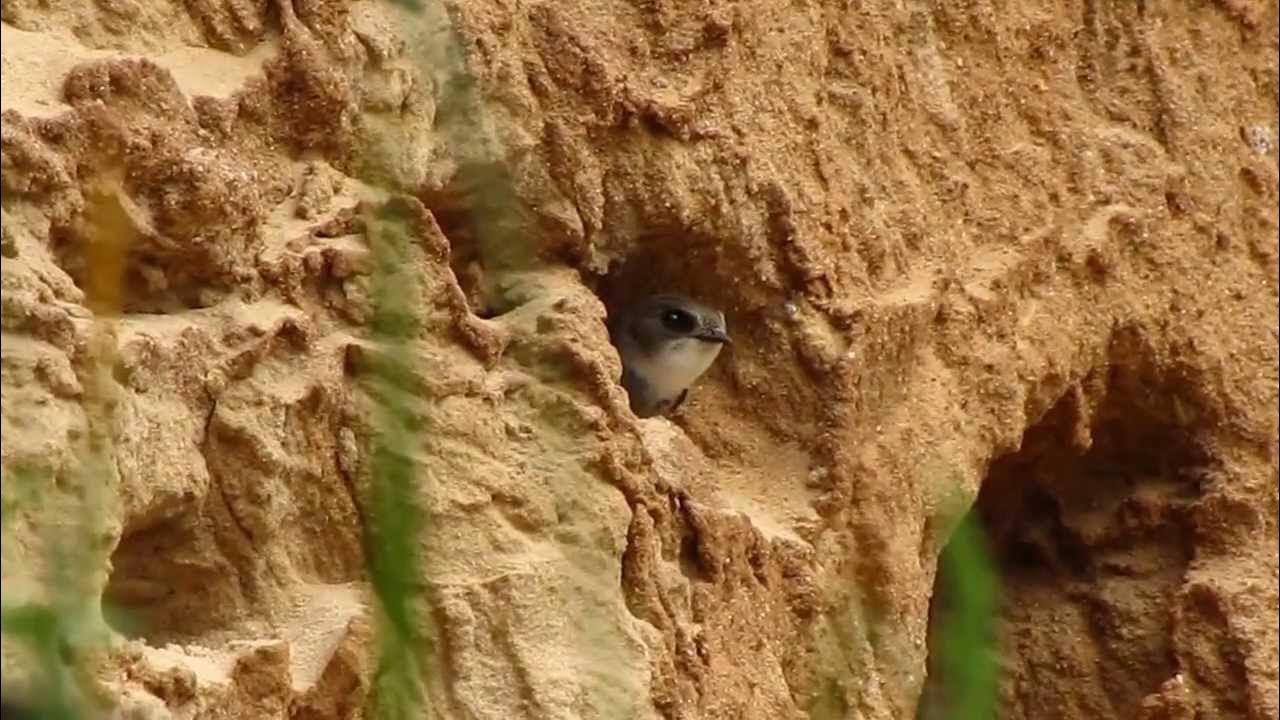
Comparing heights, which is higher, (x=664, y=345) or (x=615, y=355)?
(x=664, y=345)

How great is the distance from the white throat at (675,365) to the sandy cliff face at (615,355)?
0.12 ft

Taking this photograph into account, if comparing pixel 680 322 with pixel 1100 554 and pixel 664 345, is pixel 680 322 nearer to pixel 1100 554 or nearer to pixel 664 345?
pixel 664 345

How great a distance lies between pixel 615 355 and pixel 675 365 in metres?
0.36

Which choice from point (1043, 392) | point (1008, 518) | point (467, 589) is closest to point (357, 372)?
point (467, 589)

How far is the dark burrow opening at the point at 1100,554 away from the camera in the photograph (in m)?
4.81

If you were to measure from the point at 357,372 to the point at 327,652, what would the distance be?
34cm

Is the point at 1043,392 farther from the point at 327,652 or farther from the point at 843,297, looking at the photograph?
the point at 327,652

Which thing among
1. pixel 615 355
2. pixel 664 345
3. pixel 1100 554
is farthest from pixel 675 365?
pixel 1100 554

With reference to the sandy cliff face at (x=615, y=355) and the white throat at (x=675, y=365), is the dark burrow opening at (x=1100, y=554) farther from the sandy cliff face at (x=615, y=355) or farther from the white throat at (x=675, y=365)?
the white throat at (x=675, y=365)

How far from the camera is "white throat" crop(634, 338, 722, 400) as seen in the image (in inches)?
156

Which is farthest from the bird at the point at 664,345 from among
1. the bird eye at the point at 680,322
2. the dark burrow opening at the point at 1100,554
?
the dark burrow opening at the point at 1100,554

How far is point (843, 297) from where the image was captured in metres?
4.07

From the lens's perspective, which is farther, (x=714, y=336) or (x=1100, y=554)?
(x=1100, y=554)

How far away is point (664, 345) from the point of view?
4.01m
